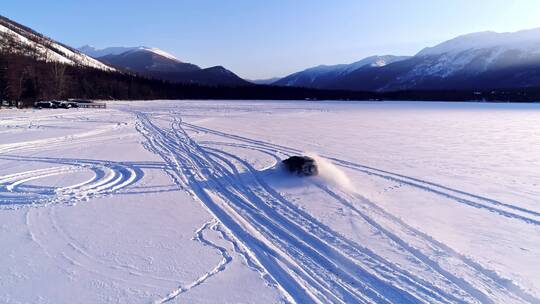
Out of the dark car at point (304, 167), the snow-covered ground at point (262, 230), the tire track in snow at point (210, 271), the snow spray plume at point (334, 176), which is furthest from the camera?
the dark car at point (304, 167)

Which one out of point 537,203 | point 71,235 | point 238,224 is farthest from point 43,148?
point 537,203

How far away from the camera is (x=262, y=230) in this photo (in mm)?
6488

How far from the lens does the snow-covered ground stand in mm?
4625

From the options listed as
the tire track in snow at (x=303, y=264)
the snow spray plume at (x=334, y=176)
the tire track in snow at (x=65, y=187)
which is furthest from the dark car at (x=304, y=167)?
the tire track in snow at (x=65, y=187)

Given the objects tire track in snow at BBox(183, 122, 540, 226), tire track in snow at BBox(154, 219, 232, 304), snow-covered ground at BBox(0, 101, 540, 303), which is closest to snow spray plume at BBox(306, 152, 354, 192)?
snow-covered ground at BBox(0, 101, 540, 303)

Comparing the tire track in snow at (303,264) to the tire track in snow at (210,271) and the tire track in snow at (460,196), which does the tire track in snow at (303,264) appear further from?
the tire track in snow at (460,196)

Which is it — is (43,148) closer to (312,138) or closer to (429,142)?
(312,138)

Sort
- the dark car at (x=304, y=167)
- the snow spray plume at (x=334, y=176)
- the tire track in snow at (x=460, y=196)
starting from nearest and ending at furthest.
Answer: the tire track in snow at (x=460, y=196) → the snow spray plume at (x=334, y=176) → the dark car at (x=304, y=167)

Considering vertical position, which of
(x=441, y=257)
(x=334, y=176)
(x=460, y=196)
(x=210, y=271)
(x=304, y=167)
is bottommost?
(x=210, y=271)

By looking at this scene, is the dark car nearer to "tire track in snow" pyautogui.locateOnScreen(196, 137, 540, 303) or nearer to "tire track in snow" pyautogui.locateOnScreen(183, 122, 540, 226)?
"tire track in snow" pyautogui.locateOnScreen(183, 122, 540, 226)

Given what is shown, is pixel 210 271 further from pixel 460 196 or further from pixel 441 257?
pixel 460 196

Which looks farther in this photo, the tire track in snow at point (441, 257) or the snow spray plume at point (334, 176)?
the snow spray plume at point (334, 176)

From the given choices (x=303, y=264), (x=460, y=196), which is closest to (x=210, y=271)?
(x=303, y=264)

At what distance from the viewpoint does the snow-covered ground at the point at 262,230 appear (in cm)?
462
